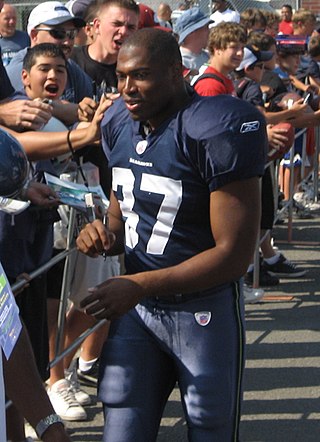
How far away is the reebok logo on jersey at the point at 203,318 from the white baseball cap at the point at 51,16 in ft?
10.3

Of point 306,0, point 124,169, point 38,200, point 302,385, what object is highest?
point 124,169

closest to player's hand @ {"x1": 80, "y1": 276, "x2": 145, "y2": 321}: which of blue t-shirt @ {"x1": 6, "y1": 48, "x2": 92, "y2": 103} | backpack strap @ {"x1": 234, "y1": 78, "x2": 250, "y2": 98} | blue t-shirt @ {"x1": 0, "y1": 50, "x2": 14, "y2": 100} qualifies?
blue t-shirt @ {"x1": 0, "y1": 50, "x2": 14, "y2": 100}

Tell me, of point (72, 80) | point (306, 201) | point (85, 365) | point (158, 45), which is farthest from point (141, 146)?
point (306, 201)

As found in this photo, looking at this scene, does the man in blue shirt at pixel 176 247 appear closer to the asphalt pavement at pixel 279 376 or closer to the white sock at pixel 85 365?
the asphalt pavement at pixel 279 376

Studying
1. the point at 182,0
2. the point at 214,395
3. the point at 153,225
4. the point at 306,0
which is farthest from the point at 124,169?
the point at 306,0

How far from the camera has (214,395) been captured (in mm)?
3496

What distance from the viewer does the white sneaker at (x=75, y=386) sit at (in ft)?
17.9

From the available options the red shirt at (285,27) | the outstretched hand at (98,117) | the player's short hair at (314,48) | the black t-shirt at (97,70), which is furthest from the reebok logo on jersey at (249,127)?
the red shirt at (285,27)

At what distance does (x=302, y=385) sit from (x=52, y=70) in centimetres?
233

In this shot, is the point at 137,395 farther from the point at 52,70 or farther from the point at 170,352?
the point at 52,70

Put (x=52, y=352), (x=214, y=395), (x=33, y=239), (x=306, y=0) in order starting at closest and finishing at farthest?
(x=214, y=395) < (x=33, y=239) < (x=52, y=352) < (x=306, y=0)

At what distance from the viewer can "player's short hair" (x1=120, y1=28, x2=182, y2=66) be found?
3.52m

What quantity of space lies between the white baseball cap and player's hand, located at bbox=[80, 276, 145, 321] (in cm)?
316

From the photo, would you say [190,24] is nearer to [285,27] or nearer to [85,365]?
[85,365]
